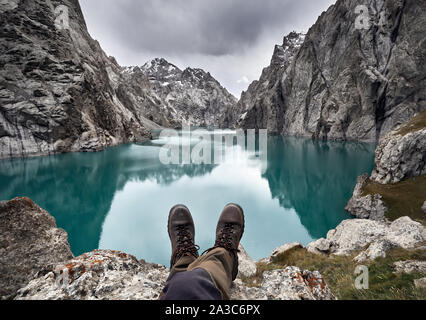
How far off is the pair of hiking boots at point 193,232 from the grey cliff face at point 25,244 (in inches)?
102

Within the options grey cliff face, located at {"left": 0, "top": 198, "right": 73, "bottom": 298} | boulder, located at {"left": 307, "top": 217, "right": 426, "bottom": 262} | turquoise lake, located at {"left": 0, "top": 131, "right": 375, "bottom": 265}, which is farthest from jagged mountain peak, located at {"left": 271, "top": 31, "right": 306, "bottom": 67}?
grey cliff face, located at {"left": 0, "top": 198, "right": 73, "bottom": 298}

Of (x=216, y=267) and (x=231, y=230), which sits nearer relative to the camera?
(x=216, y=267)

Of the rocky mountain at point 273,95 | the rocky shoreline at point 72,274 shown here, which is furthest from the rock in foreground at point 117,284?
the rocky mountain at point 273,95

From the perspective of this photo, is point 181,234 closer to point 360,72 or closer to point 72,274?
point 72,274

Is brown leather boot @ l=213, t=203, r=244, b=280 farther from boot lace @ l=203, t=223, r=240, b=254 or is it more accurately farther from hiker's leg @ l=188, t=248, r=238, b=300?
hiker's leg @ l=188, t=248, r=238, b=300

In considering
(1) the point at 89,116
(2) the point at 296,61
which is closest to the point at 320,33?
(2) the point at 296,61

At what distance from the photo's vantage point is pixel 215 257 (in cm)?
372

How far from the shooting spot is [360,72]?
211 feet

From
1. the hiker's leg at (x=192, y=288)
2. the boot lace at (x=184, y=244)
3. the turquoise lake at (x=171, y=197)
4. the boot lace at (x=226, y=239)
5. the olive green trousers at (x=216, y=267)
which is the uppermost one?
the hiker's leg at (x=192, y=288)

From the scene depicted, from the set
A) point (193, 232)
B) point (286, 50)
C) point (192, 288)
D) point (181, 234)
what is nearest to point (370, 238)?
point (193, 232)

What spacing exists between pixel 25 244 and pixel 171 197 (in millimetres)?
16703

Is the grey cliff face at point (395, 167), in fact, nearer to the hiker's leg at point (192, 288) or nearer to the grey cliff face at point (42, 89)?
the hiker's leg at point (192, 288)

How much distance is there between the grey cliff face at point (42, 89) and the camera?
139ft
